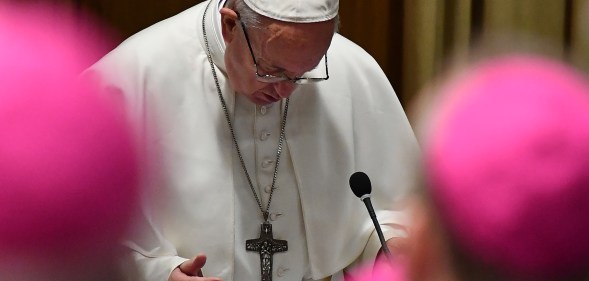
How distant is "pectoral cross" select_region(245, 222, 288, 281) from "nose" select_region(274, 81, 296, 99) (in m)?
0.36

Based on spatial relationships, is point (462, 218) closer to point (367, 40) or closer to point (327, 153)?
point (327, 153)

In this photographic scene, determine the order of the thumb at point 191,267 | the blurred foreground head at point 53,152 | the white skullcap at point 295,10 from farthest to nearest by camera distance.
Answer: the white skullcap at point 295,10
the thumb at point 191,267
the blurred foreground head at point 53,152

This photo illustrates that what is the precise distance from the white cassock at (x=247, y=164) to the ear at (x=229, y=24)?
0.20 ft

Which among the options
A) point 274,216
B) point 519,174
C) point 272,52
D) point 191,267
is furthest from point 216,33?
point 519,174

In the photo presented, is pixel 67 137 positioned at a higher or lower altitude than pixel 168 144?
higher

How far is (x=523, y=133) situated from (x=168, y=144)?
5.44 feet

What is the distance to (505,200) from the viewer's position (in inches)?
33.0

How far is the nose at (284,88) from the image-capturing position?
7.67 ft

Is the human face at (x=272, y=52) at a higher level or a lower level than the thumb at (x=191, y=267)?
higher

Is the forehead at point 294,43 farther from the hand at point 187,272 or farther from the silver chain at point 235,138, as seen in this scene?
the hand at point 187,272

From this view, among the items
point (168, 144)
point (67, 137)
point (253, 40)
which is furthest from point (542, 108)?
point (168, 144)

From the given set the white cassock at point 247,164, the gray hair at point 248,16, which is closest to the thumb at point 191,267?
the white cassock at point 247,164

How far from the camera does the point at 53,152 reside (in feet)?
2.52

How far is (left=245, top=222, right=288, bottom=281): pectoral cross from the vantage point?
7.88ft
